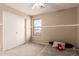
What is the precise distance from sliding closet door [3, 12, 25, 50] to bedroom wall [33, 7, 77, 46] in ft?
0.84

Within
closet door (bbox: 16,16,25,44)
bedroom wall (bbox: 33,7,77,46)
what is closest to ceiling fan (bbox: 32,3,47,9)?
bedroom wall (bbox: 33,7,77,46)

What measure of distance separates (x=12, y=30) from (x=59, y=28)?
2.33 ft

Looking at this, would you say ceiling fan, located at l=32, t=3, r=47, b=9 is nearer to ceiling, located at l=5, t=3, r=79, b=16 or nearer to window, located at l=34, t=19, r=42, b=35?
ceiling, located at l=5, t=3, r=79, b=16

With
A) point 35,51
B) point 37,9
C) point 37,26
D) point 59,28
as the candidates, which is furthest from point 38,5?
point 35,51

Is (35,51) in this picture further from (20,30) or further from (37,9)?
(37,9)

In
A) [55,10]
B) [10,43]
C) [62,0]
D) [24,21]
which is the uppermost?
[62,0]

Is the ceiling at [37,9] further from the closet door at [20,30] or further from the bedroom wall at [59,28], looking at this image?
the closet door at [20,30]

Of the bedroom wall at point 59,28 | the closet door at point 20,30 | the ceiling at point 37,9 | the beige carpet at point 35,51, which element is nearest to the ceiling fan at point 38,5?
the ceiling at point 37,9

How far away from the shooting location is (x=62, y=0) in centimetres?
136

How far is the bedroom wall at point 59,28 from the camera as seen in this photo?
138 centimetres

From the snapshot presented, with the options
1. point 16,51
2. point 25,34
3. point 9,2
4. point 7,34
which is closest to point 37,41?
point 25,34

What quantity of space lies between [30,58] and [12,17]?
660mm

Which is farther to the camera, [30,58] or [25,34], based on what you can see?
[25,34]

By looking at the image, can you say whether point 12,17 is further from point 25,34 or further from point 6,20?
point 25,34
